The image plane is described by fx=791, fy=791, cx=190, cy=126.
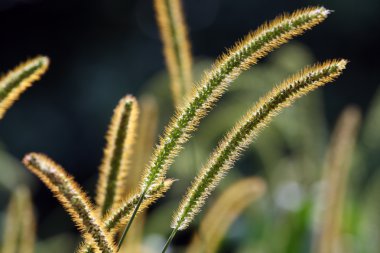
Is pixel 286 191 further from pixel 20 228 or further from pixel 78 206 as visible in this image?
pixel 78 206

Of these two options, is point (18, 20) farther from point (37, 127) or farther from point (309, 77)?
point (309, 77)

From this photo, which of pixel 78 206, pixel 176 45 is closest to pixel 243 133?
pixel 78 206

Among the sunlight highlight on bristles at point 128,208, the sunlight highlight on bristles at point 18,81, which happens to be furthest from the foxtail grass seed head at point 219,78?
the sunlight highlight on bristles at point 18,81

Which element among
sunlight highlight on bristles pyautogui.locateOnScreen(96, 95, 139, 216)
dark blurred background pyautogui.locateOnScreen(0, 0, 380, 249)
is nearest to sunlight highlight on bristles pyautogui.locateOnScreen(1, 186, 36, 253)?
sunlight highlight on bristles pyautogui.locateOnScreen(96, 95, 139, 216)

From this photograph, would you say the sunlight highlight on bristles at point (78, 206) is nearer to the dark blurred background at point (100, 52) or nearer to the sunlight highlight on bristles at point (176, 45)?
the sunlight highlight on bristles at point (176, 45)

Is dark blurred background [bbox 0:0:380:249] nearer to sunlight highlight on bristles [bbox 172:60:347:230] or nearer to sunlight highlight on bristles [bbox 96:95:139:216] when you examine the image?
sunlight highlight on bristles [bbox 96:95:139:216]

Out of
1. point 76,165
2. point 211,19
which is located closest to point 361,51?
point 211,19
